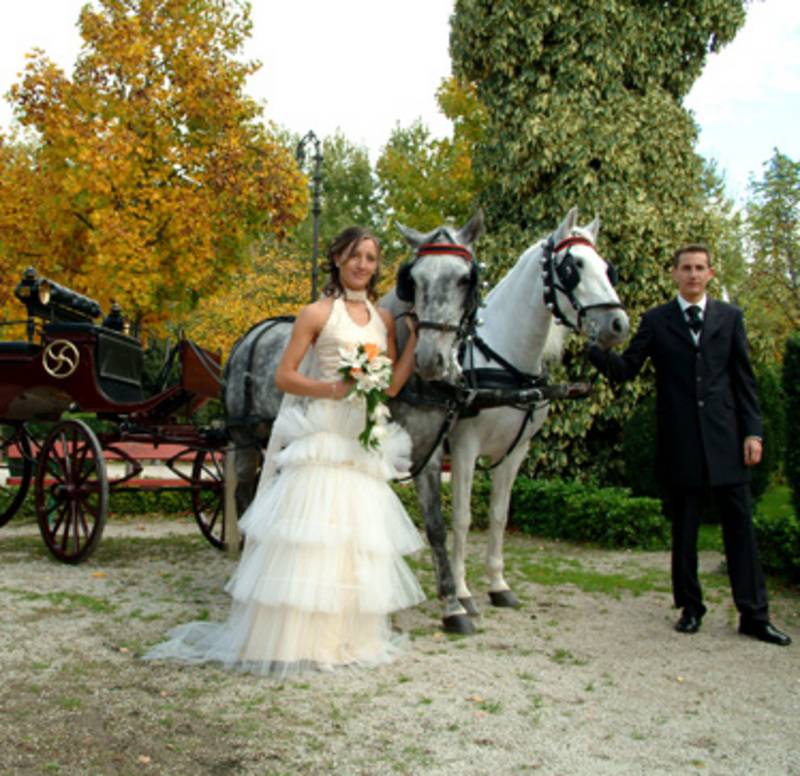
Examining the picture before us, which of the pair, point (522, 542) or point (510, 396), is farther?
point (522, 542)

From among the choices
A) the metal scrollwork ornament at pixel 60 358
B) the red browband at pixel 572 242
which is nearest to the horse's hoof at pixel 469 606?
the red browband at pixel 572 242

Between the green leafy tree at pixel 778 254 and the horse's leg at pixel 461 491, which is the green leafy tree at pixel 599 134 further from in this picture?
the green leafy tree at pixel 778 254

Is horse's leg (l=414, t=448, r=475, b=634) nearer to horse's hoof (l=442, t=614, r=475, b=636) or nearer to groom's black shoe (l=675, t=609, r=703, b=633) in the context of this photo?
horse's hoof (l=442, t=614, r=475, b=636)

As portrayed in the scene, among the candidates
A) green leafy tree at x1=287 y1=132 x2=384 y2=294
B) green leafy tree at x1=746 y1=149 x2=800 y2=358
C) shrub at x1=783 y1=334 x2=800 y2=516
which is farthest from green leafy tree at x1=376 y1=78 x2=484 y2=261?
green leafy tree at x1=287 y1=132 x2=384 y2=294

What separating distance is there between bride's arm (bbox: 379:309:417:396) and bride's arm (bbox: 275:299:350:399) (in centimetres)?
35

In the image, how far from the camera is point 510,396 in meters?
5.21

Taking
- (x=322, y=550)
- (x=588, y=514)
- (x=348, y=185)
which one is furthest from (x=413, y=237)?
(x=348, y=185)

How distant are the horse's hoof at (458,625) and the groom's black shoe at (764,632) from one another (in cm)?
177

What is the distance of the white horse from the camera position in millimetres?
5055

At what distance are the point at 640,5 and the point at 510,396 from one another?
9.23 meters

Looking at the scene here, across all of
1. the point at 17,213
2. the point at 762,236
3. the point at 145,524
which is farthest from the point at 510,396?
the point at 762,236

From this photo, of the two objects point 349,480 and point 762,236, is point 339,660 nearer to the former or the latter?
point 349,480

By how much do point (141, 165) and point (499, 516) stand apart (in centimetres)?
1098

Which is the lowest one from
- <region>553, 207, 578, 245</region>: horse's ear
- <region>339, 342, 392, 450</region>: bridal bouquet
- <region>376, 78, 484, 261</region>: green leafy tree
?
<region>339, 342, 392, 450</region>: bridal bouquet
